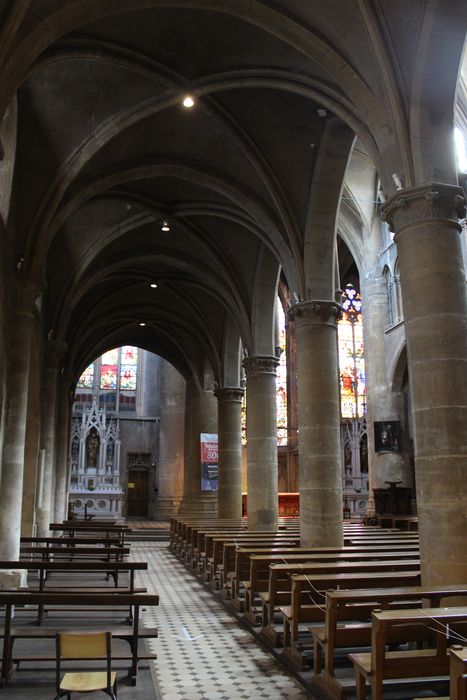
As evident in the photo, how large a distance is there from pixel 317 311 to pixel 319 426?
2.48m

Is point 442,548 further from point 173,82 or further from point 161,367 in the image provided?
point 161,367

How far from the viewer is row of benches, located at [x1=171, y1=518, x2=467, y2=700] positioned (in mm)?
5047

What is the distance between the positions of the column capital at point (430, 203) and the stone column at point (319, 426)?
526 centimetres

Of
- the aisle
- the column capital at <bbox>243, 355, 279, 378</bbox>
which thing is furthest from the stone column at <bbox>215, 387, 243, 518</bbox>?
the aisle

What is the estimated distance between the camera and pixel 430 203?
8570 mm

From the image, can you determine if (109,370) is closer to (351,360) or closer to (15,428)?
(351,360)

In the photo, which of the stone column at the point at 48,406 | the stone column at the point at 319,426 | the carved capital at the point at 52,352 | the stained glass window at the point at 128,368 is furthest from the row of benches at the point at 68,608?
the stained glass window at the point at 128,368

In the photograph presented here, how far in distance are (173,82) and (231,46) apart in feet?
4.26

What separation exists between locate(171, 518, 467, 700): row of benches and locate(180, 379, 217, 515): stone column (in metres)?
15.0

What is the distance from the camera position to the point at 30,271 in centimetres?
1246

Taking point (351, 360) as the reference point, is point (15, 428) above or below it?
below

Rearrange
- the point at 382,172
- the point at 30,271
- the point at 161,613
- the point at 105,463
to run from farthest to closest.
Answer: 1. the point at 105,463
2. the point at 30,271
3. the point at 161,613
4. the point at 382,172

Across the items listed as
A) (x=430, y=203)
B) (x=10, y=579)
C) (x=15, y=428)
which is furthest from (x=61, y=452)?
(x=430, y=203)

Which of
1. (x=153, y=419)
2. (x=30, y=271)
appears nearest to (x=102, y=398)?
(x=153, y=419)
